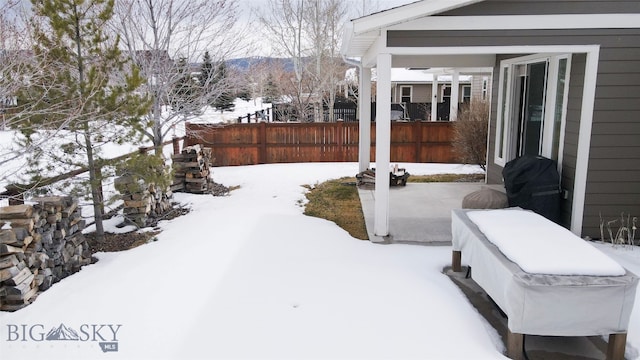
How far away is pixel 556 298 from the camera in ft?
9.93

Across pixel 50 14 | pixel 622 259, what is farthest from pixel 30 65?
pixel 622 259

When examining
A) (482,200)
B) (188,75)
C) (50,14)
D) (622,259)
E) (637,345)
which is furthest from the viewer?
(188,75)

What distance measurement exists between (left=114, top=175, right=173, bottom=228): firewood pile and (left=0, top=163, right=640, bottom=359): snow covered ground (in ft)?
2.86

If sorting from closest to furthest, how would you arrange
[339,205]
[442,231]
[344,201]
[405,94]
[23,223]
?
[23,223] → [442,231] → [339,205] → [344,201] → [405,94]

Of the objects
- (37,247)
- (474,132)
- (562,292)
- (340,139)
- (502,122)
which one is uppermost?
(502,122)

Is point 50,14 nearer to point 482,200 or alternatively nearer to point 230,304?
point 230,304

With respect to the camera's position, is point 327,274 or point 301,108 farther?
point 301,108

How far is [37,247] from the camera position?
450cm

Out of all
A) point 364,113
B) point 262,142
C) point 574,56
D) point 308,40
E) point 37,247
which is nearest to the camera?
point 37,247

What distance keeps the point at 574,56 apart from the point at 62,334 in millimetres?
6026

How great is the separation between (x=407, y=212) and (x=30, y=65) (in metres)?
5.21

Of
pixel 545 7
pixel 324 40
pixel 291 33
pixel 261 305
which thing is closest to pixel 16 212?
pixel 261 305

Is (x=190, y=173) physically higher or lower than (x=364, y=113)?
lower

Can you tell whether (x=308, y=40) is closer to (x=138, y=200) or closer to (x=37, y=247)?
(x=138, y=200)
